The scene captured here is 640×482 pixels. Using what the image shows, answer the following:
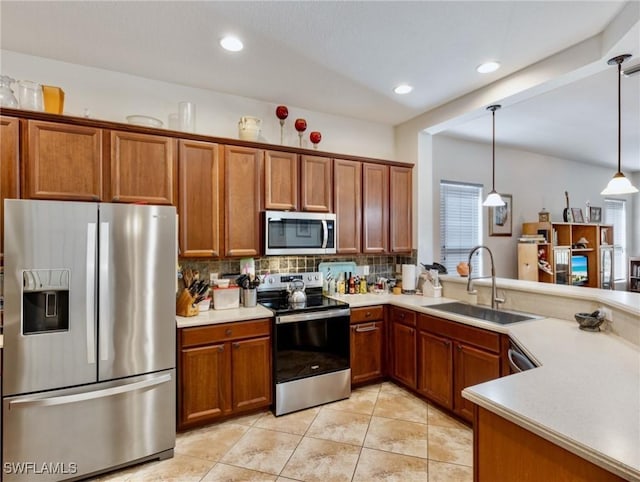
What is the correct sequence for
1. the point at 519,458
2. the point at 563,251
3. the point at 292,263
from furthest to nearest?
the point at 563,251 < the point at 292,263 < the point at 519,458

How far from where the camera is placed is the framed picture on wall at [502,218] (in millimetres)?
4945

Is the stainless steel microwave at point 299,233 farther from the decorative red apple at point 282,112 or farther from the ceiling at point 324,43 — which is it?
the ceiling at point 324,43

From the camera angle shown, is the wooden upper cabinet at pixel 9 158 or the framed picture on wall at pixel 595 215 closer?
the wooden upper cabinet at pixel 9 158

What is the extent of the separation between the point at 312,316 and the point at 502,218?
145 inches

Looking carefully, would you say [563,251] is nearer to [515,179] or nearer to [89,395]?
[515,179]

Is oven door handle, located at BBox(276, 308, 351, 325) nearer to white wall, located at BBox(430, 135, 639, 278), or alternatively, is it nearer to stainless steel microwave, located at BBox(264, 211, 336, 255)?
stainless steel microwave, located at BBox(264, 211, 336, 255)

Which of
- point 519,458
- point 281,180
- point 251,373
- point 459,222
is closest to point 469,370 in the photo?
point 519,458

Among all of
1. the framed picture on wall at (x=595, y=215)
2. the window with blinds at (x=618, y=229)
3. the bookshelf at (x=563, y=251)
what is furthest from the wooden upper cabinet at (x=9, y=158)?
the window with blinds at (x=618, y=229)

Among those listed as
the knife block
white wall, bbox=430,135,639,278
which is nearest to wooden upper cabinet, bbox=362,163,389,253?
white wall, bbox=430,135,639,278

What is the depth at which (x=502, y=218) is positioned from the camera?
16.6 ft

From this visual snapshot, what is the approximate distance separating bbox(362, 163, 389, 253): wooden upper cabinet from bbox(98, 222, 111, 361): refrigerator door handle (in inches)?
92.0

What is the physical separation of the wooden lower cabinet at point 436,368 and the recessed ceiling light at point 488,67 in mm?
2193

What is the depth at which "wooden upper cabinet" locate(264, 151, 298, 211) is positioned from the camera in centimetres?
306

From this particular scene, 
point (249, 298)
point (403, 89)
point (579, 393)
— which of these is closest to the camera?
point (579, 393)
